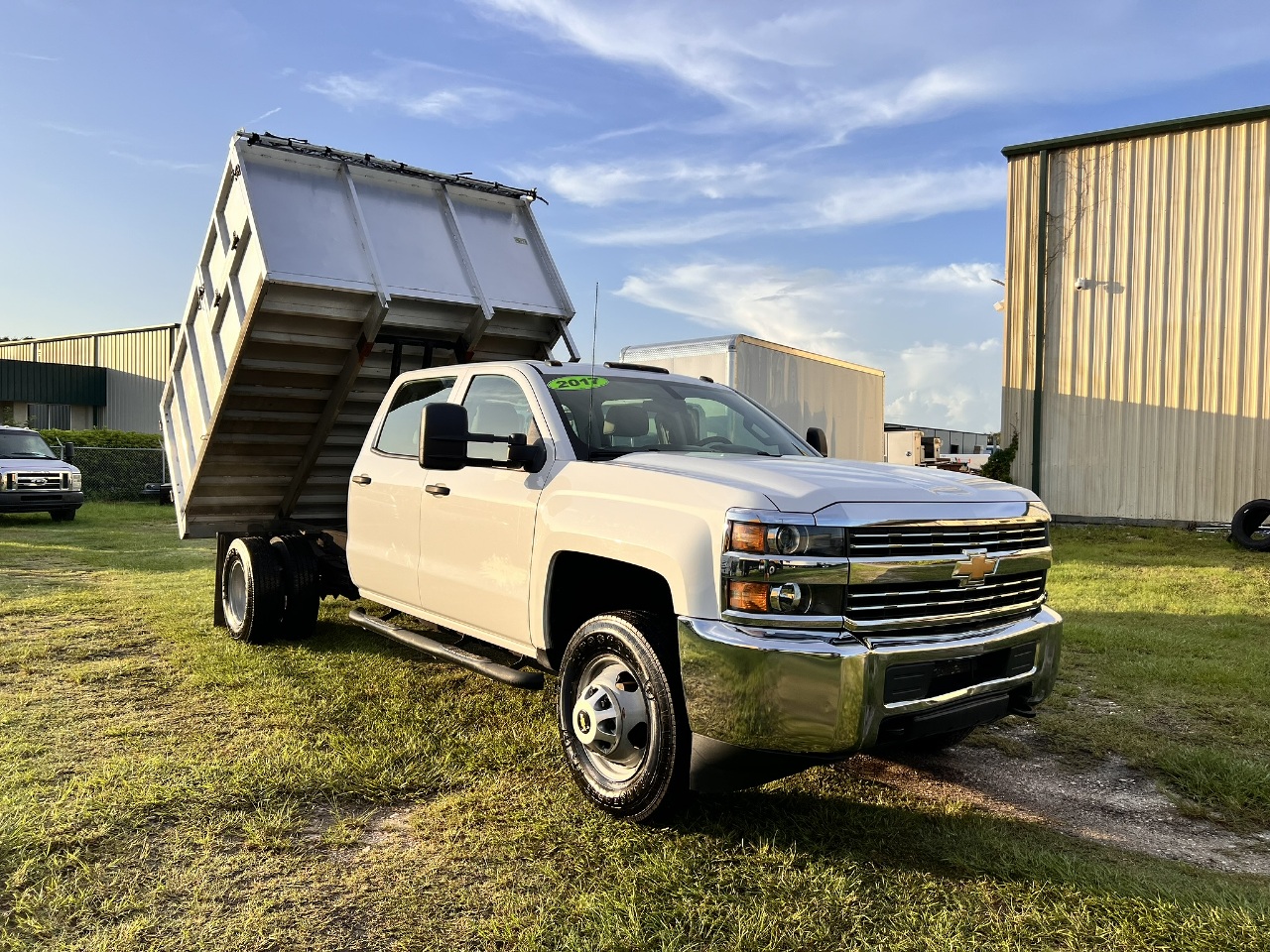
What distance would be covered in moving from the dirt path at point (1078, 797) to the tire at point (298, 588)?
165 inches

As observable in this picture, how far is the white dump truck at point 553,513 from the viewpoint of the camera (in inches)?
128

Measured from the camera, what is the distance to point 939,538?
11.4 ft

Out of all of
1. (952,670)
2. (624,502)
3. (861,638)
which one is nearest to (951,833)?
(952,670)

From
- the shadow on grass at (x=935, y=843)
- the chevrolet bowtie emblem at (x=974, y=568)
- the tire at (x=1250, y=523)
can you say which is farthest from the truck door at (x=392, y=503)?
the tire at (x=1250, y=523)

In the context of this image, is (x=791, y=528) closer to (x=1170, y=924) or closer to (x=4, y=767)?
(x=1170, y=924)

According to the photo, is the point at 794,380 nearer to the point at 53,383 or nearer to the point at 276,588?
the point at 276,588

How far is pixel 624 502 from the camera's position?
3771 mm

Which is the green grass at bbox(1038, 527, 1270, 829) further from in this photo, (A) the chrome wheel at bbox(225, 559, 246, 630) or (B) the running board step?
(A) the chrome wheel at bbox(225, 559, 246, 630)

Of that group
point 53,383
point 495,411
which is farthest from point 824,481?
point 53,383

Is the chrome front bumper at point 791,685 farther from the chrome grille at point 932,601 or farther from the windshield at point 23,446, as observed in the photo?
the windshield at point 23,446

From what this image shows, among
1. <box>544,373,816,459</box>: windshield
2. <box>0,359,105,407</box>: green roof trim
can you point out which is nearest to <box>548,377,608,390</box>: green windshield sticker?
<box>544,373,816,459</box>: windshield

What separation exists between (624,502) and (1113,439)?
14.2 metres

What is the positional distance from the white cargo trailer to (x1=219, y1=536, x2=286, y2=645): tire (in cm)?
462

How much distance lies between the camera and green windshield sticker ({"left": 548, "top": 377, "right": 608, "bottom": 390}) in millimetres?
4781
